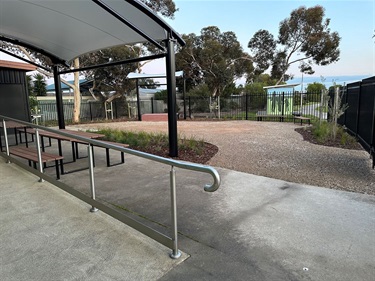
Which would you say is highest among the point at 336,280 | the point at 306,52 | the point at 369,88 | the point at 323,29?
the point at 323,29

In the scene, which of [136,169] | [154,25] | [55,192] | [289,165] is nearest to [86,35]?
[154,25]

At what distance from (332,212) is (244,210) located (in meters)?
1.02

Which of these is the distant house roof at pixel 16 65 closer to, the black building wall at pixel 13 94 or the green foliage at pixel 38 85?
the black building wall at pixel 13 94

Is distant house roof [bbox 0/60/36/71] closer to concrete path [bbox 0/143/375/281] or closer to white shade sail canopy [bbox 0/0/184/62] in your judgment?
white shade sail canopy [bbox 0/0/184/62]

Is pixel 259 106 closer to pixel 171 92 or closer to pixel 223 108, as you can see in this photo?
pixel 223 108

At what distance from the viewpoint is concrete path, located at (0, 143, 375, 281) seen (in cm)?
209

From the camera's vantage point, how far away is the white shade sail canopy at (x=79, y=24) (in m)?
4.68

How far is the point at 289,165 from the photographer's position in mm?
5340

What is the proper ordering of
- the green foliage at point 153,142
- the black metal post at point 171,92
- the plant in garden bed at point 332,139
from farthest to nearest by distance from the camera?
the plant in garden bed at point 332,139 < the green foliage at point 153,142 < the black metal post at point 171,92

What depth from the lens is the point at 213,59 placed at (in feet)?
74.8

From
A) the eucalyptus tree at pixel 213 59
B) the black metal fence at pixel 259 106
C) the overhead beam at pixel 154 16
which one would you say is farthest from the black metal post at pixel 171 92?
the eucalyptus tree at pixel 213 59

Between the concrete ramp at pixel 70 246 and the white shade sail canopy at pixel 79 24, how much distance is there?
3.14 meters

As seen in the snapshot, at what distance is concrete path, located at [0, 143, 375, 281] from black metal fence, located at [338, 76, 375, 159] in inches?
112

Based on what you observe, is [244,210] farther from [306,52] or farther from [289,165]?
[306,52]
